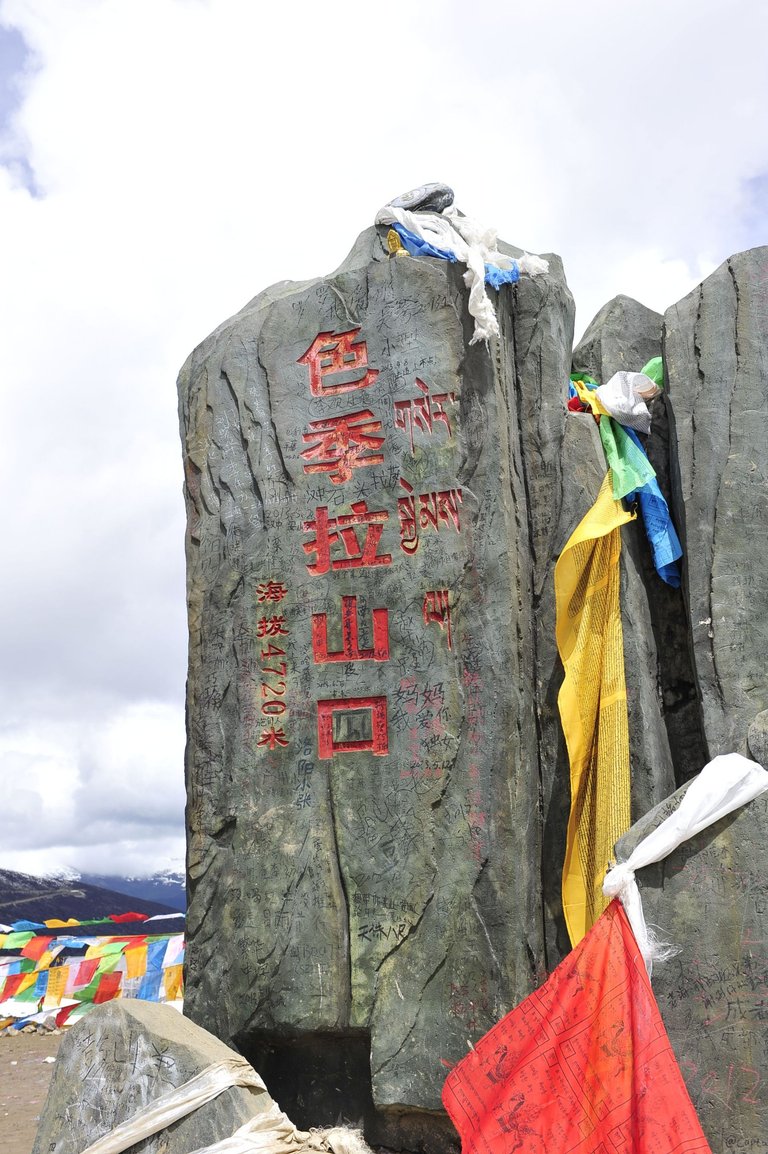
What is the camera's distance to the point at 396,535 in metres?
4.82

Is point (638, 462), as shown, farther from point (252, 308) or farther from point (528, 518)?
point (252, 308)

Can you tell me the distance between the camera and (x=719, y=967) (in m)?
3.48

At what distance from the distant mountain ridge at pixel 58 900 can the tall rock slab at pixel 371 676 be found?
9.89m

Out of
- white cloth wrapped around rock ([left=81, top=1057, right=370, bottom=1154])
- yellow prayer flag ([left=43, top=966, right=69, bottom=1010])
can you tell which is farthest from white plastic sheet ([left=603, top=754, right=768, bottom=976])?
yellow prayer flag ([left=43, top=966, right=69, bottom=1010])

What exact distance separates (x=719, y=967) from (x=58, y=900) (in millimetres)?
13071

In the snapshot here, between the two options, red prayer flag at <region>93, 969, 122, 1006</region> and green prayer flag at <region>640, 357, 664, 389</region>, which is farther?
red prayer flag at <region>93, 969, 122, 1006</region>

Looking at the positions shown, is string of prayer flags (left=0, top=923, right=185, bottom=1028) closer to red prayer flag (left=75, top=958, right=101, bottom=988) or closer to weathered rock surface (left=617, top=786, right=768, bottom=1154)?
red prayer flag (left=75, top=958, right=101, bottom=988)

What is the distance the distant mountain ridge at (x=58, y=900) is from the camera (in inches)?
566

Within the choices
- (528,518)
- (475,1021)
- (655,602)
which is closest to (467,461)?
(528,518)

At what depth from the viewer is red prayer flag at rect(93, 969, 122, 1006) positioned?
9.73 meters

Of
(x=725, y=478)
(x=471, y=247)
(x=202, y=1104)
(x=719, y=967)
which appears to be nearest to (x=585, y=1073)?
(x=719, y=967)

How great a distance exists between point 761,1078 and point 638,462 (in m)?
2.67

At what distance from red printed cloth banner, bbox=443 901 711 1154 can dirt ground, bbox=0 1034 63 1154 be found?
95.2 inches

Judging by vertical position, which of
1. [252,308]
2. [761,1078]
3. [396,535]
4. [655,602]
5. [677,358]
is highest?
[252,308]
